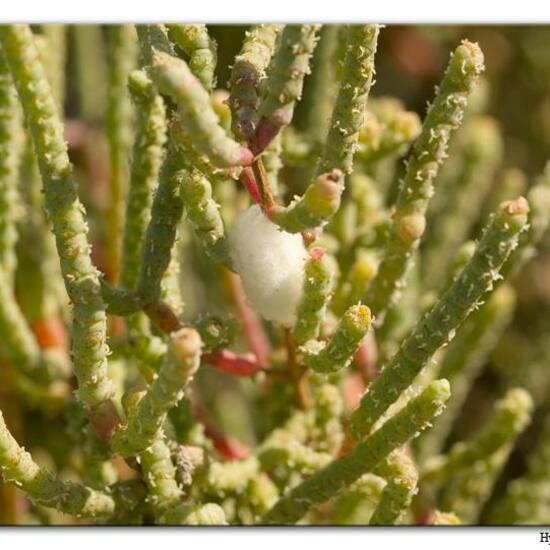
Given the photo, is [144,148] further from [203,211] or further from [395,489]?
[395,489]

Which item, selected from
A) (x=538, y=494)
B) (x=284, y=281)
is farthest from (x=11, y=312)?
(x=538, y=494)

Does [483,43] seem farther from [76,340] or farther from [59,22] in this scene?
[76,340]

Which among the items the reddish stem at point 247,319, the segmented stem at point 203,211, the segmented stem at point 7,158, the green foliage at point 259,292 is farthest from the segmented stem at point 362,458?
the segmented stem at point 7,158

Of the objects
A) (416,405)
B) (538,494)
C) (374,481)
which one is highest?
(416,405)

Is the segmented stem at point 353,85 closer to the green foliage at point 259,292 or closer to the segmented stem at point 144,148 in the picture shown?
the green foliage at point 259,292

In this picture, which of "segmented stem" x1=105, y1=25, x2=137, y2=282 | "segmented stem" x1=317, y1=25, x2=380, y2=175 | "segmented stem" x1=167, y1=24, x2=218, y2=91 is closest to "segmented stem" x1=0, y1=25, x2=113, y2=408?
"segmented stem" x1=167, y1=24, x2=218, y2=91

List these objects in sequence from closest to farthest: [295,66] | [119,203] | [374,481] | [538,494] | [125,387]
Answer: [295,66] < [374,481] < [125,387] < [538,494] < [119,203]

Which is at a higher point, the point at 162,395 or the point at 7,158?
the point at 7,158

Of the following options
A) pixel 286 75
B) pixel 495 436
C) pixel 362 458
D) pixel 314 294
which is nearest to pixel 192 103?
pixel 286 75
